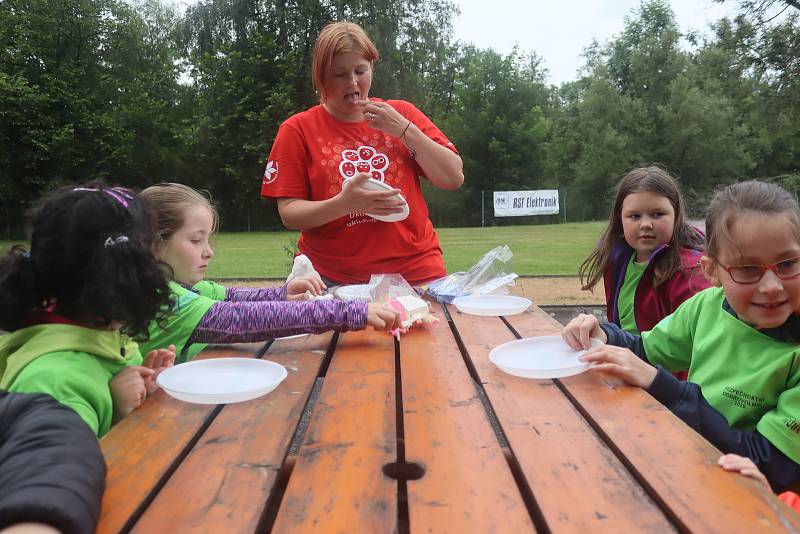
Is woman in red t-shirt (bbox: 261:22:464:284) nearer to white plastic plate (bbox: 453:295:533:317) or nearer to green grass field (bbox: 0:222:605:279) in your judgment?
white plastic plate (bbox: 453:295:533:317)

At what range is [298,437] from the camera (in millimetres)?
1203

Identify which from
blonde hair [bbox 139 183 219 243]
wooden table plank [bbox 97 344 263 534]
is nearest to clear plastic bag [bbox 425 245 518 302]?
blonde hair [bbox 139 183 219 243]

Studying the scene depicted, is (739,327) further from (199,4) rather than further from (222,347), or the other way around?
(199,4)

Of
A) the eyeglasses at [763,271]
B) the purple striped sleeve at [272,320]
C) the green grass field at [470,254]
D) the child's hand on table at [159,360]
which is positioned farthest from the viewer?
the green grass field at [470,254]

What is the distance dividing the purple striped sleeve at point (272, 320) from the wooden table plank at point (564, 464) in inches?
19.1

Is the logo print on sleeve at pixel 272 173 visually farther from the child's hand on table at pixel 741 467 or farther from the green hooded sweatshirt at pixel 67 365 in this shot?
the child's hand on table at pixel 741 467

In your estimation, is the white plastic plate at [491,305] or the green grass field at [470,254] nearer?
the white plastic plate at [491,305]

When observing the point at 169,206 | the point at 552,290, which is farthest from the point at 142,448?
the point at 552,290

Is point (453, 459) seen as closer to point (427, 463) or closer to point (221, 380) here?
point (427, 463)

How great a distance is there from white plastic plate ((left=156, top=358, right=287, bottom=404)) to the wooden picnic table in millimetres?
29

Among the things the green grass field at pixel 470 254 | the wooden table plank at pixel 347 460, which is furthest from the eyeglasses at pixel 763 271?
the green grass field at pixel 470 254

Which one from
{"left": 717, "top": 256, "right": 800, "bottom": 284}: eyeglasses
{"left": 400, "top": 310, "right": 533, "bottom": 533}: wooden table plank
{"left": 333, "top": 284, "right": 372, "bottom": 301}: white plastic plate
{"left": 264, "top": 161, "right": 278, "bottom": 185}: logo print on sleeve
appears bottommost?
{"left": 400, "top": 310, "right": 533, "bottom": 533}: wooden table plank

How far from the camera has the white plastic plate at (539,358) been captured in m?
1.38

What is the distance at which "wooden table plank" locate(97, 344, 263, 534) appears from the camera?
86cm
